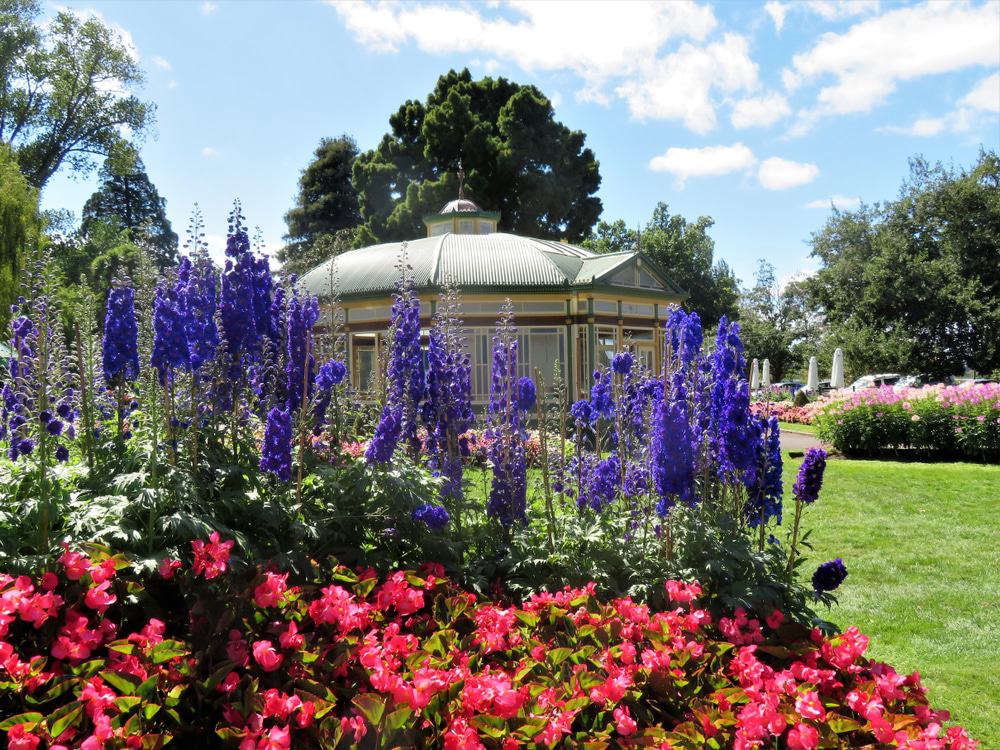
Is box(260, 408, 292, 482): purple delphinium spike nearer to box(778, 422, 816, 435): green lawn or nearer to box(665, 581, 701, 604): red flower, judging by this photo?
box(665, 581, 701, 604): red flower

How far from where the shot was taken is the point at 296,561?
10.3 feet

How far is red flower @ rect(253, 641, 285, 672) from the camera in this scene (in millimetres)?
2396

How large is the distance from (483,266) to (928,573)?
14.3m

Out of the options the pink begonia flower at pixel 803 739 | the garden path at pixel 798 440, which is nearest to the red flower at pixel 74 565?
the pink begonia flower at pixel 803 739

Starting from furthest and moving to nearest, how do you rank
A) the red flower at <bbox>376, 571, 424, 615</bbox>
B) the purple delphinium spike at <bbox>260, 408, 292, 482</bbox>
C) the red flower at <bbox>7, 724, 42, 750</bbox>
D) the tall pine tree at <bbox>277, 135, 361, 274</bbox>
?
the tall pine tree at <bbox>277, 135, 361, 274</bbox> → the purple delphinium spike at <bbox>260, 408, 292, 482</bbox> → the red flower at <bbox>376, 571, 424, 615</bbox> → the red flower at <bbox>7, 724, 42, 750</bbox>

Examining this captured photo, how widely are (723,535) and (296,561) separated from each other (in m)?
2.06

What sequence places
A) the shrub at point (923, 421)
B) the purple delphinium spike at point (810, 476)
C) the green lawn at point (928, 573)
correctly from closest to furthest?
1. the purple delphinium spike at point (810, 476)
2. the green lawn at point (928, 573)
3. the shrub at point (923, 421)

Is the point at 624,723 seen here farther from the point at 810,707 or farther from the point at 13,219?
the point at 13,219

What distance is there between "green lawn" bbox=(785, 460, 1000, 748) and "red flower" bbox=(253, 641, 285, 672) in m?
3.49

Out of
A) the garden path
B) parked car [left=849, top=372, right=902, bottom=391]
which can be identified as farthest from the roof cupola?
parked car [left=849, top=372, right=902, bottom=391]

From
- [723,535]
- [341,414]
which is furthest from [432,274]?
[723,535]

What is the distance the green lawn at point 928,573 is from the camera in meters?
4.58

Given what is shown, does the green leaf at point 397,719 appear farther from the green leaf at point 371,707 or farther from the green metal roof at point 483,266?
the green metal roof at point 483,266

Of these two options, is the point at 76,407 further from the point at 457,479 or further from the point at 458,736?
the point at 458,736
